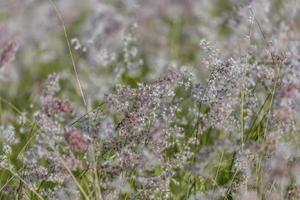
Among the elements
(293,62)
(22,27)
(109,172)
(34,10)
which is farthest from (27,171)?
(34,10)

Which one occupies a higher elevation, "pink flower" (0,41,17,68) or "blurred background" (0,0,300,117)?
"blurred background" (0,0,300,117)

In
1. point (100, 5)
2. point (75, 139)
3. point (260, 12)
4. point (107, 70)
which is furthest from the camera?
point (107, 70)

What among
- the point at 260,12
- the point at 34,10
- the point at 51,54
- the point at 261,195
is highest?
the point at 34,10

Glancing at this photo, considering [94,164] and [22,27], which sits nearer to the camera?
[94,164]

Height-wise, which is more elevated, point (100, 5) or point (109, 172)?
point (100, 5)

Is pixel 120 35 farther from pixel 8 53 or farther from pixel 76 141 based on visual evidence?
pixel 76 141

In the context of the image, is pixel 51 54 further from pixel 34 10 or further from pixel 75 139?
pixel 75 139

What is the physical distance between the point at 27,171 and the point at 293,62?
2.93 feet

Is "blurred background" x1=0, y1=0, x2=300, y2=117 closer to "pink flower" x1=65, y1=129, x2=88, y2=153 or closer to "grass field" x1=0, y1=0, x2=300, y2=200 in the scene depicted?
"grass field" x1=0, y1=0, x2=300, y2=200

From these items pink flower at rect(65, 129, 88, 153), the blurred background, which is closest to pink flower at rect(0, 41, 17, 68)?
the blurred background

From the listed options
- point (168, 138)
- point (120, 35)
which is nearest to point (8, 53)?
point (168, 138)

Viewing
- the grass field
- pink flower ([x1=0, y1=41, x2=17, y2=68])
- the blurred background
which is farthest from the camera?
the blurred background

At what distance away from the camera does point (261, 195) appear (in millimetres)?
2697

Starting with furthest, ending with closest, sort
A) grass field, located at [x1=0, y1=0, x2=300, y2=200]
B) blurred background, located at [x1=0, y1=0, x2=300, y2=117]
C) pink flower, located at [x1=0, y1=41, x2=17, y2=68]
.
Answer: blurred background, located at [x1=0, y1=0, x2=300, y2=117] → pink flower, located at [x1=0, y1=41, x2=17, y2=68] → grass field, located at [x1=0, y1=0, x2=300, y2=200]
